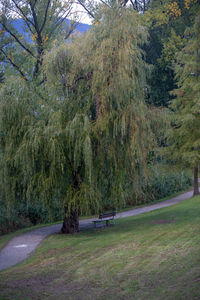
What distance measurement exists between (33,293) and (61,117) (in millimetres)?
7489

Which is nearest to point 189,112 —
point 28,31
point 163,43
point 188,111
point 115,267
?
point 188,111

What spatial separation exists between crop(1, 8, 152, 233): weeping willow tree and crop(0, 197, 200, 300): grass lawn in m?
1.49

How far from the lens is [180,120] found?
2169 cm

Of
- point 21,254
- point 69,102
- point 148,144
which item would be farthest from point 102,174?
point 21,254

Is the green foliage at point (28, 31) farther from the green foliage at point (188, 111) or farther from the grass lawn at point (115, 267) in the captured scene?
the grass lawn at point (115, 267)

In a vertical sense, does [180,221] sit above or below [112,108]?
below

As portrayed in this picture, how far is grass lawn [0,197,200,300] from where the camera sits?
678 cm

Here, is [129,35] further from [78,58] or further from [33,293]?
[33,293]

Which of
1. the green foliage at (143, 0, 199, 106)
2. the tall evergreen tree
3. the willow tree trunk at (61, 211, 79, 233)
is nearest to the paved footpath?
the willow tree trunk at (61, 211, 79, 233)

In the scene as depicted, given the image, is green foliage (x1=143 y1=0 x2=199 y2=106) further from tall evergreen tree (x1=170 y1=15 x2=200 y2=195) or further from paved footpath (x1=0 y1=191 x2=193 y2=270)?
paved footpath (x1=0 y1=191 x2=193 y2=270)

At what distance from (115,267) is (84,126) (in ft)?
18.0

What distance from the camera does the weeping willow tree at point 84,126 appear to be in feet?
42.2

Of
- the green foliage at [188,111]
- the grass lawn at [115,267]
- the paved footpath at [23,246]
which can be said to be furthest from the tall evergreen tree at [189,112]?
the grass lawn at [115,267]

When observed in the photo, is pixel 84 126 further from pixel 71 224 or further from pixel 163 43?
pixel 163 43
